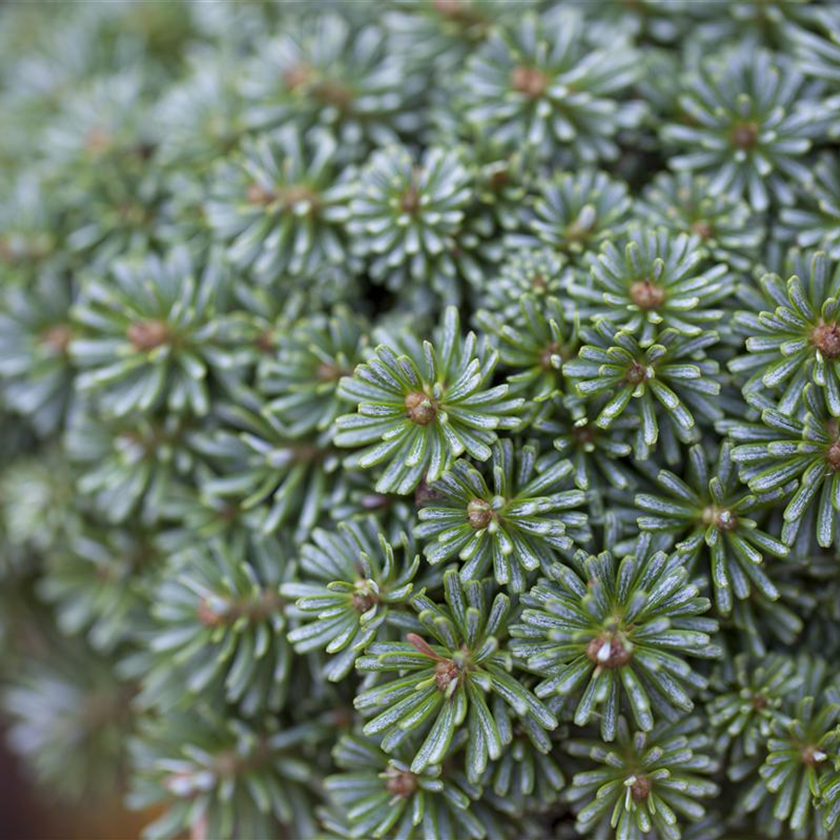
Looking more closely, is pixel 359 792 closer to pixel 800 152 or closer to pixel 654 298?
pixel 654 298

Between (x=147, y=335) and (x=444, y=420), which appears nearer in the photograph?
(x=444, y=420)

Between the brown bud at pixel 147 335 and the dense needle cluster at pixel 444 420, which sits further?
the brown bud at pixel 147 335

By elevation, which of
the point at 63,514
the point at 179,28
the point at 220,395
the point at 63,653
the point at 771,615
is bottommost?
the point at 63,653

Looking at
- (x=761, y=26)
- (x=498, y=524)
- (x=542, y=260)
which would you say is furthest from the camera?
(x=761, y=26)

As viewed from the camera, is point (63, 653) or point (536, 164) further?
point (63, 653)

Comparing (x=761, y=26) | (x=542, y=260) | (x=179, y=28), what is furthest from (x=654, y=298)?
(x=179, y=28)

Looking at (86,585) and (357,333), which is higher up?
(357,333)

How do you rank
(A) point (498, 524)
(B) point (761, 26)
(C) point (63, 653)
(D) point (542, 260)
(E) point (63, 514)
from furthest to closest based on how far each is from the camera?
(C) point (63, 653)
(E) point (63, 514)
(B) point (761, 26)
(D) point (542, 260)
(A) point (498, 524)

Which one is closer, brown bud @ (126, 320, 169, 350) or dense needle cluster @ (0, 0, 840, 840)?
dense needle cluster @ (0, 0, 840, 840)
